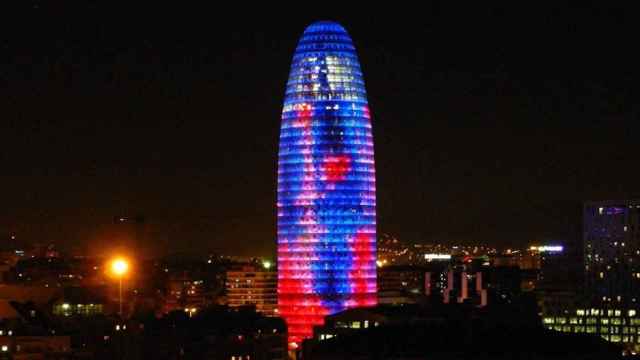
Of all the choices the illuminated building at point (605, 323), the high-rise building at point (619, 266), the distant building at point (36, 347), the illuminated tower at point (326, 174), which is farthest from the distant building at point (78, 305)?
the high-rise building at point (619, 266)

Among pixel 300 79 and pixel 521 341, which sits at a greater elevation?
pixel 300 79

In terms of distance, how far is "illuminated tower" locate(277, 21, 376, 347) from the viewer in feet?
548

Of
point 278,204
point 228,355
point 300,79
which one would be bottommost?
point 228,355

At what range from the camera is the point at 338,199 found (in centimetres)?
16700

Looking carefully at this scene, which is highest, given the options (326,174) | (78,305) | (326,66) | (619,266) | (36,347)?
(326,66)

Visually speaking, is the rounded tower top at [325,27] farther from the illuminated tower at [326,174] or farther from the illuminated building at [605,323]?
the illuminated building at [605,323]

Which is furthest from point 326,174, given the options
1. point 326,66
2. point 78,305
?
point 78,305

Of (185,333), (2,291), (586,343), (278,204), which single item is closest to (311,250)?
(278,204)

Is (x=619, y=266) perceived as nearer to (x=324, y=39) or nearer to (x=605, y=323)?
(x=605, y=323)

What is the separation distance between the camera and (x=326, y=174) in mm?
166875

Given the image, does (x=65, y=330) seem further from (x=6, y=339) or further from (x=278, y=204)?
(x=278, y=204)

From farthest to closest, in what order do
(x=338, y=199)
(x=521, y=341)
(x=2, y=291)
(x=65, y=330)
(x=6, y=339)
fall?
(x=2, y=291)
(x=338, y=199)
(x=65, y=330)
(x=6, y=339)
(x=521, y=341)

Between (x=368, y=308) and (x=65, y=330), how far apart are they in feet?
79.8

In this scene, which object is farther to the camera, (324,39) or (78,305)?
(78,305)
